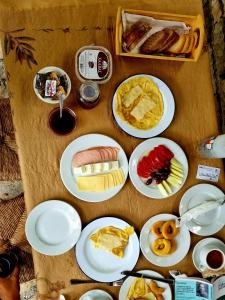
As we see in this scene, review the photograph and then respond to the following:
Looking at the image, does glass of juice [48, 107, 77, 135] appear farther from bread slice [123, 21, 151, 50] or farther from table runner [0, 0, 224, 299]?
bread slice [123, 21, 151, 50]

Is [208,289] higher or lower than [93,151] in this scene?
lower

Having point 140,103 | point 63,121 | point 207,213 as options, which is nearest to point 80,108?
point 63,121

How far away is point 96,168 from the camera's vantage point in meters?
1.39

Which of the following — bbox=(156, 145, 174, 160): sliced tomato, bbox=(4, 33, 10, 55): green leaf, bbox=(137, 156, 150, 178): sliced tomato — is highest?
bbox=(4, 33, 10, 55): green leaf

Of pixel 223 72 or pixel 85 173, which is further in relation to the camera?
pixel 223 72

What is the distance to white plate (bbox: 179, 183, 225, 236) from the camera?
144cm

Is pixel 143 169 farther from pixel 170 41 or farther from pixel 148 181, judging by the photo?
pixel 170 41

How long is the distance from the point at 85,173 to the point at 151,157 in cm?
22

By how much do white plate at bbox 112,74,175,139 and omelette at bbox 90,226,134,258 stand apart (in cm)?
32

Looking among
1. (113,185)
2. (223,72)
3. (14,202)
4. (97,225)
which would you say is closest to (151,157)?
(113,185)

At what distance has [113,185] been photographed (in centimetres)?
140

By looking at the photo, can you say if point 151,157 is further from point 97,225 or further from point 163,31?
point 163,31

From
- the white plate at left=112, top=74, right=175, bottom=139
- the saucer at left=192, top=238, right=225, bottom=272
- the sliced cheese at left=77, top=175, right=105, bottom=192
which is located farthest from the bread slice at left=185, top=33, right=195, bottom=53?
the saucer at left=192, top=238, right=225, bottom=272

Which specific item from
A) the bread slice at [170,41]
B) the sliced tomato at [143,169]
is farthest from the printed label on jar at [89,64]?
the sliced tomato at [143,169]
